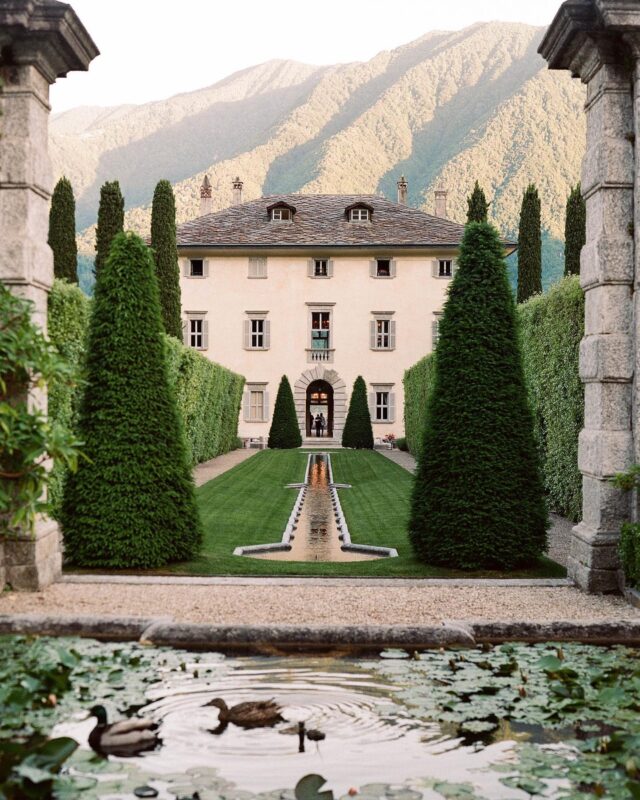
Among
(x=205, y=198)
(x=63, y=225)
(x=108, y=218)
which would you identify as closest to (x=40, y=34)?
(x=108, y=218)

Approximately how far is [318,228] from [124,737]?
126ft

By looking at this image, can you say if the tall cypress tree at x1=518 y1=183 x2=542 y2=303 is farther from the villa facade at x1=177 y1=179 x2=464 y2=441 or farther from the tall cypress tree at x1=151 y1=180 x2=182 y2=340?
the tall cypress tree at x1=151 y1=180 x2=182 y2=340

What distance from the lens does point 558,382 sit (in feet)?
44.7

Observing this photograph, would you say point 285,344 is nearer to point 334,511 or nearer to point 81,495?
point 334,511

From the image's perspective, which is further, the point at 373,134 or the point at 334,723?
the point at 373,134

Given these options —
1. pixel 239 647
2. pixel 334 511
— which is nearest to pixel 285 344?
pixel 334 511

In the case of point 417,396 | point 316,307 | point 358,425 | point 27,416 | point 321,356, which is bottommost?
point 358,425

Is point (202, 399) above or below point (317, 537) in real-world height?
above

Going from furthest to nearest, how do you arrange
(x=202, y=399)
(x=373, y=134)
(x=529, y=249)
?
(x=373, y=134)
(x=529, y=249)
(x=202, y=399)

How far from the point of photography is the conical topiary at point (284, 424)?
119 ft

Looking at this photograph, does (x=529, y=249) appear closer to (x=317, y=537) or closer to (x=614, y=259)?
(x=317, y=537)

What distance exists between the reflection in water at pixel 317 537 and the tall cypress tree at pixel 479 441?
1616 millimetres

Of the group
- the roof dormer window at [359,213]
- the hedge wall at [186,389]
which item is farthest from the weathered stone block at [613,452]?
the roof dormer window at [359,213]

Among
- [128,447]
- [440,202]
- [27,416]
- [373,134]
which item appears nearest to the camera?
[27,416]
